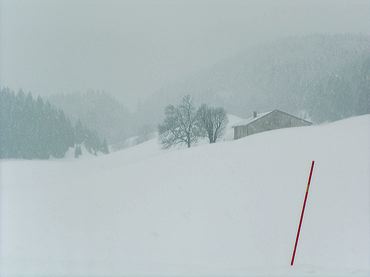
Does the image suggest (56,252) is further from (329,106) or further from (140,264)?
(329,106)

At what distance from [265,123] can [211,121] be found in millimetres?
12058

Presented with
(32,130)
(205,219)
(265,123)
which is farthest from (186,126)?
(205,219)

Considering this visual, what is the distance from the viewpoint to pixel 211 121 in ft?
236

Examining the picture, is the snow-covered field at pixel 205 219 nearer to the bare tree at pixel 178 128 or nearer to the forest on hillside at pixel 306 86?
the bare tree at pixel 178 128

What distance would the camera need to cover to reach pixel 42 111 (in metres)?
93.1

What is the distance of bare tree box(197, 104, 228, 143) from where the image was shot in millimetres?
70438

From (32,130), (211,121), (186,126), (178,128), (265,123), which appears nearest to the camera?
(265,123)

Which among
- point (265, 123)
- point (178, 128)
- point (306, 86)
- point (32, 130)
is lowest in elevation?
point (32, 130)

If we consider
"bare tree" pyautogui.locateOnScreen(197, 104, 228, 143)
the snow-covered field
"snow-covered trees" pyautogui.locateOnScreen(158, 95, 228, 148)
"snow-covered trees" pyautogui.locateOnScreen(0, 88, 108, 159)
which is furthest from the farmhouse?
"snow-covered trees" pyautogui.locateOnScreen(0, 88, 108, 159)

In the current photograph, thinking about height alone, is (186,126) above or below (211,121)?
below

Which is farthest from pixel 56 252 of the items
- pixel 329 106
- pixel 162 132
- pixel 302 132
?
pixel 329 106

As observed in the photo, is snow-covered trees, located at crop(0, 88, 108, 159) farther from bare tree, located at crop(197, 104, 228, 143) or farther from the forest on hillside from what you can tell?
the forest on hillside

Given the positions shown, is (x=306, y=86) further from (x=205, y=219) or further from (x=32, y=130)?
(x=205, y=219)

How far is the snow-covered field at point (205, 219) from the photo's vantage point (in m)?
11.4
